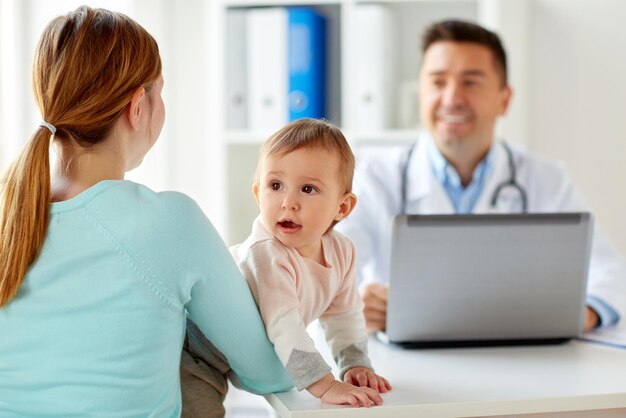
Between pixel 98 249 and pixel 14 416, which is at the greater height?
pixel 98 249

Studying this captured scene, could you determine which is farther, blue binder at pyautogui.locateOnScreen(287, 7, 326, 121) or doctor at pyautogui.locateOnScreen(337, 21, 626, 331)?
blue binder at pyautogui.locateOnScreen(287, 7, 326, 121)

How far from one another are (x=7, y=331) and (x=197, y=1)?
87.2 inches

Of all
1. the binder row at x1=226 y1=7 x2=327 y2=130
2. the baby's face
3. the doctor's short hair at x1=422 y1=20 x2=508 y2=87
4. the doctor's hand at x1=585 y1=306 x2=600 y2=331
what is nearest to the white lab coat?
the doctor's short hair at x1=422 y1=20 x2=508 y2=87

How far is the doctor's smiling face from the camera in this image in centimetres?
249

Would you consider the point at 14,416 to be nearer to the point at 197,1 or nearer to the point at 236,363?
the point at 236,363

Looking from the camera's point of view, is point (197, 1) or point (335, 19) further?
point (197, 1)

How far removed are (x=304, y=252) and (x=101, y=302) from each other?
33 cm

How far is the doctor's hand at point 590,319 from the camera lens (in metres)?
1.79

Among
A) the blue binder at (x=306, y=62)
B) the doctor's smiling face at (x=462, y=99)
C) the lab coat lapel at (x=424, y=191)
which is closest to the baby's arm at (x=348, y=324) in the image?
the lab coat lapel at (x=424, y=191)

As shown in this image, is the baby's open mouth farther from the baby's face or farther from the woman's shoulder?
the woman's shoulder

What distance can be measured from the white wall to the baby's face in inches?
77.6

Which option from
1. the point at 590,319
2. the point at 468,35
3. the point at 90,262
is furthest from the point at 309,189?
the point at 468,35

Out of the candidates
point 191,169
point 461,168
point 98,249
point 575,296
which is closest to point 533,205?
point 461,168

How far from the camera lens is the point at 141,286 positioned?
3.74 ft
